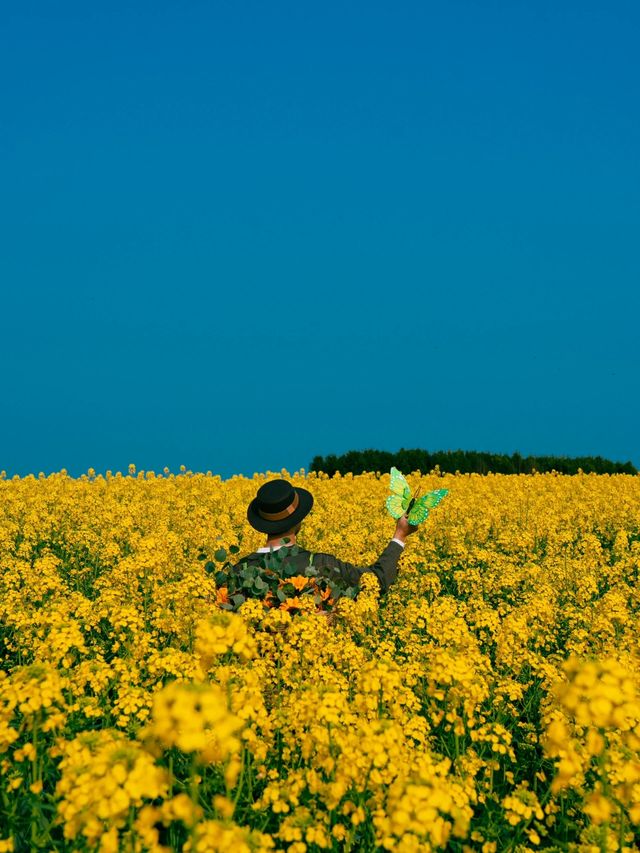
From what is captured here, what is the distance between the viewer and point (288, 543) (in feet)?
25.2

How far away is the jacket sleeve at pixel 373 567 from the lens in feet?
25.8

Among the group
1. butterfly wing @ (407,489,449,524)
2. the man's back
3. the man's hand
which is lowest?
the man's back

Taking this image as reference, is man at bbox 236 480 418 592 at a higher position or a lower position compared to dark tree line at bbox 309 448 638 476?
lower

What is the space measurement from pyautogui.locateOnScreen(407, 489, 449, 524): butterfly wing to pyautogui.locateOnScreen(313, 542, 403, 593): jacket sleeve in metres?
0.36

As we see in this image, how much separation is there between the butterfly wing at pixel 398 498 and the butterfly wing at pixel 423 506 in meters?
Result: 0.29

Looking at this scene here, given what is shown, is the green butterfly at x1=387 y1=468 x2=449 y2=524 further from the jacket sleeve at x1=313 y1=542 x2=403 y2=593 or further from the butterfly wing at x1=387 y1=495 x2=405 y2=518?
the jacket sleeve at x1=313 y1=542 x2=403 y2=593

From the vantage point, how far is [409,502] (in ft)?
28.9

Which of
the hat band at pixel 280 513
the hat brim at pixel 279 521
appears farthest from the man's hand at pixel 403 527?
the hat band at pixel 280 513

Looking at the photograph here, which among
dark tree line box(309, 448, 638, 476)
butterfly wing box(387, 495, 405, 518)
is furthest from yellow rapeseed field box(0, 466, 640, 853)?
dark tree line box(309, 448, 638, 476)

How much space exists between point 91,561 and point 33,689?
318 inches

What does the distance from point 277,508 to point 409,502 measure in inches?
80.2

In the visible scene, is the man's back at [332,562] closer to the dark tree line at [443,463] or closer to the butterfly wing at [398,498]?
the butterfly wing at [398,498]

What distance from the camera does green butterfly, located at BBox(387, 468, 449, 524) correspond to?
27.5ft

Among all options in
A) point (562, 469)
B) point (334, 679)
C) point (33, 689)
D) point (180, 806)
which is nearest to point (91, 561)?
point (334, 679)
